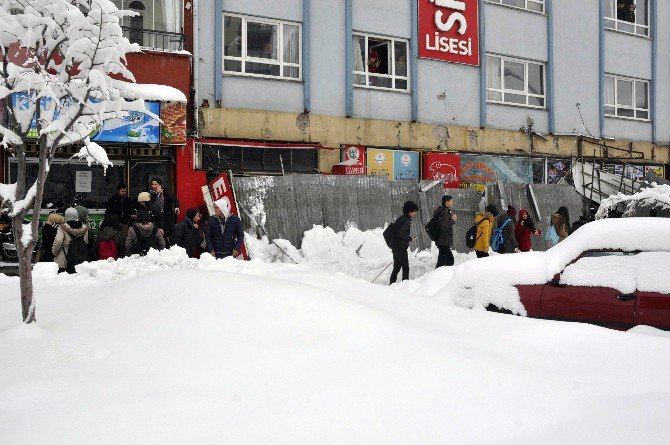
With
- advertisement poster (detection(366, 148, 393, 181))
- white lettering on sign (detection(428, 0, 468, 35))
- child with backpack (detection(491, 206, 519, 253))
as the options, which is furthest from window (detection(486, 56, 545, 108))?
child with backpack (detection(491, 206, 519, 253))

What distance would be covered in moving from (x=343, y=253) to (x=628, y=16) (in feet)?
48.5

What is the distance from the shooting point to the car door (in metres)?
6.63

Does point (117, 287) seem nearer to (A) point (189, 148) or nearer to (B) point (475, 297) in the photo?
(B) point (475, 297)

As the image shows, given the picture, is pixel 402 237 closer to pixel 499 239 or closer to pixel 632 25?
pixel 499 239

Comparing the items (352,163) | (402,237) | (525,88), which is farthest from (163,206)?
(525,88)

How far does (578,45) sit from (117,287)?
62.8ft

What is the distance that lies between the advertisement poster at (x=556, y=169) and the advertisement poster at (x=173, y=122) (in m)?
11.5

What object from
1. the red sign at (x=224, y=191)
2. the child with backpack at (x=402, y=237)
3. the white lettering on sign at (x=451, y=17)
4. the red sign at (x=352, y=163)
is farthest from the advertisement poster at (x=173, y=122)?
the white lettering on sign at (x=451, y=17)

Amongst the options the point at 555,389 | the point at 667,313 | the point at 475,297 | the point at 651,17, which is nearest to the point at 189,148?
the point at 475,297

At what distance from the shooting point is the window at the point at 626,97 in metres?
21.6

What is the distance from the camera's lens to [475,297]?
7.57 m

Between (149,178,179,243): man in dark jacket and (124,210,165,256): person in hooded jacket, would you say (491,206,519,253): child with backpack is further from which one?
(124,210,165,256): person in hooded jacket

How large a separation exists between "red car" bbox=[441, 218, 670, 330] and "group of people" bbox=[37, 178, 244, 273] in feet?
15.9

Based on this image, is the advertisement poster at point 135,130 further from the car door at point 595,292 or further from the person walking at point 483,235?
the car door at point 595,292
